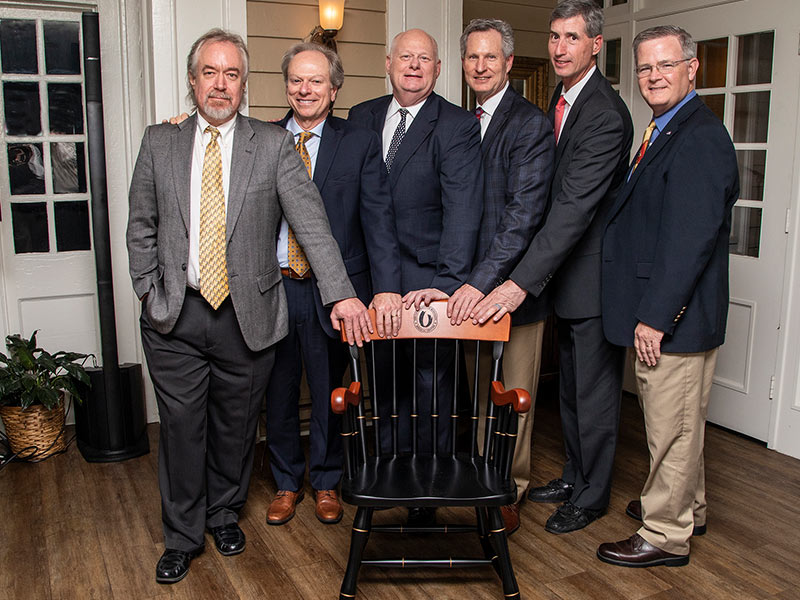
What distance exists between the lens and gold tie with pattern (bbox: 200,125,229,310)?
2.58 metres

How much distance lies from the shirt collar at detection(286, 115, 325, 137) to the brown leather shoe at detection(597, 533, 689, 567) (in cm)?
184

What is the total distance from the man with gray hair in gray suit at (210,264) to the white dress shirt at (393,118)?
0.43 m

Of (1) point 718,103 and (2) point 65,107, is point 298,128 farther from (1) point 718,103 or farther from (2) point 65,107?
(1) point 718,103

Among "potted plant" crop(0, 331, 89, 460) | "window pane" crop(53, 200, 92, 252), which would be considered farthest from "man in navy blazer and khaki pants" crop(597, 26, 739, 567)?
"window pane" crop(53, 200, 92, 252)

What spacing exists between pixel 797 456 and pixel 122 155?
3.65 metres

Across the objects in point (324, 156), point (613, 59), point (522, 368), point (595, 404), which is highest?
point (613, 59)

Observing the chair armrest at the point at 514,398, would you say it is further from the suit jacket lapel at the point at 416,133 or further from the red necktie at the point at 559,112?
the red necktie at the point at 559,112

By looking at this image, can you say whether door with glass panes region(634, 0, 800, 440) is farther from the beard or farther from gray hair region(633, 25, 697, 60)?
the beard

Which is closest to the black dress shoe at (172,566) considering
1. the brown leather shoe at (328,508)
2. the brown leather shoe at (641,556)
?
the brown leather shoe at (328,508)

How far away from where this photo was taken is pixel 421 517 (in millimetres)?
3020

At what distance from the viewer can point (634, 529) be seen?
9.97 feet

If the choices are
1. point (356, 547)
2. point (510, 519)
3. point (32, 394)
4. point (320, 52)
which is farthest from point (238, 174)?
point (32, 394)

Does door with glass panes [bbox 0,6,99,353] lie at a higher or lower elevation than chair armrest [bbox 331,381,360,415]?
higher

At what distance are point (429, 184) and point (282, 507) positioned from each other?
1378 mm
